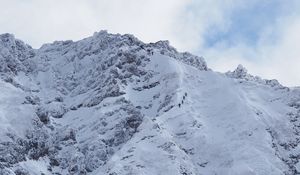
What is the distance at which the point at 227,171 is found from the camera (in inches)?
7485

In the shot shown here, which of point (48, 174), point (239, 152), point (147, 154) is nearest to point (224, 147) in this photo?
point (239, 152)

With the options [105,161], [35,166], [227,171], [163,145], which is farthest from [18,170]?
[227,171]

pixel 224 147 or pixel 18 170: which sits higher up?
pixel 224 147

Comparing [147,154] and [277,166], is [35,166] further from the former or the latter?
[277,166]

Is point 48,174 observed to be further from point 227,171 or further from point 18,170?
point 227,171

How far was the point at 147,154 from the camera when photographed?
19325cm

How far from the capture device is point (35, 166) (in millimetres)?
196375

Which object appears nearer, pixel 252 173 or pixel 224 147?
pixel 252 173

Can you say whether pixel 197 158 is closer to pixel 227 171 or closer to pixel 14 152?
pixel 227 171

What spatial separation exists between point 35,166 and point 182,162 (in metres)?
35.0

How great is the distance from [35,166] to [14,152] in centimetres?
603

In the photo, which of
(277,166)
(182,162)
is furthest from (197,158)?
(277,166)

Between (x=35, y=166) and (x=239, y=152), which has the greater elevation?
(x=239, y=152)

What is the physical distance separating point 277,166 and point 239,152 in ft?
32.2
